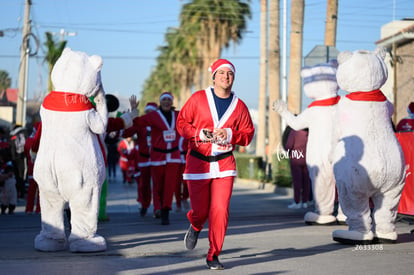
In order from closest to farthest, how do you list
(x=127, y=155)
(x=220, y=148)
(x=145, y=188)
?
(x=220, y=148)
(x=145, y=188)
(x=127, y=155)

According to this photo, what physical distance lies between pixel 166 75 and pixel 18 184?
189 feet

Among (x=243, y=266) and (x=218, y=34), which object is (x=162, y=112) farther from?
(x=218, y=34)

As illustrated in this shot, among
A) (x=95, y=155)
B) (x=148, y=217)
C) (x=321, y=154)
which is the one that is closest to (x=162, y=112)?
(x=148, y=217)

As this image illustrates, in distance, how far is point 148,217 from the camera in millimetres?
12828

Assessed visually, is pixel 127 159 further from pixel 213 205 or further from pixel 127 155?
pixel 213 205

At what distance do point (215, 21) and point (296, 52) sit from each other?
22144 mm

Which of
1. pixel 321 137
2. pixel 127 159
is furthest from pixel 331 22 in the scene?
pixel 321 137

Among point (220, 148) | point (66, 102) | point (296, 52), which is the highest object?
point (296, 52)

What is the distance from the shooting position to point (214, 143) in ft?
22.7

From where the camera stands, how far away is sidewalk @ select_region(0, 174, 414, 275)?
22.0ft

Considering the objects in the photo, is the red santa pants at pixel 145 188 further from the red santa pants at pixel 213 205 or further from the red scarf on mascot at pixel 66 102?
the red santa pants at pixel 213 205

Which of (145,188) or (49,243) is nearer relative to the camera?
(49,243)

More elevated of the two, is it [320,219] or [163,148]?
[163,148]

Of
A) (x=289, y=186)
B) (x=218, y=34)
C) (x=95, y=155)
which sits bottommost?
(x=289, y=186)
